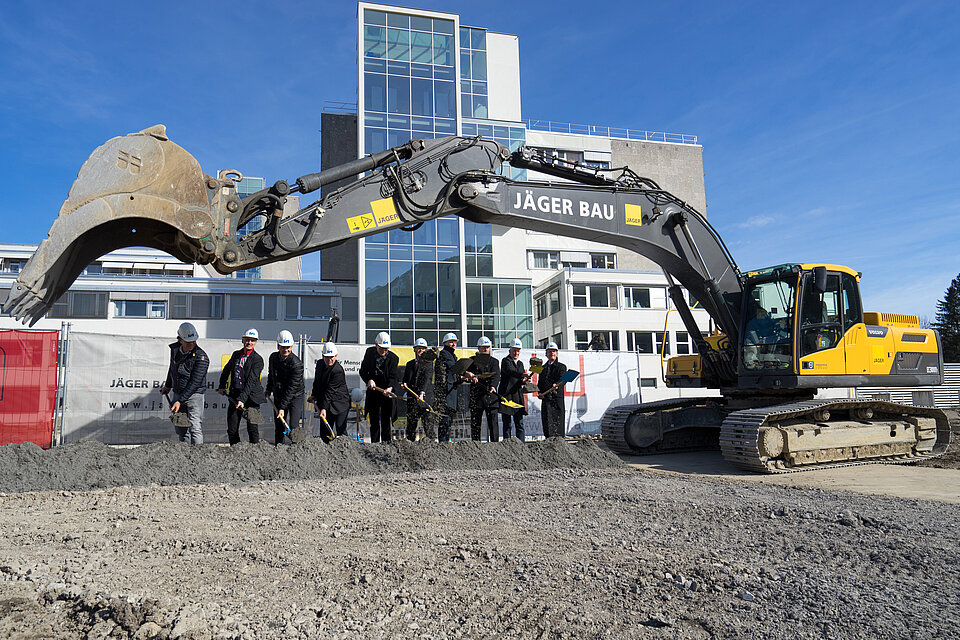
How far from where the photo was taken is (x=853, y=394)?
1554cm

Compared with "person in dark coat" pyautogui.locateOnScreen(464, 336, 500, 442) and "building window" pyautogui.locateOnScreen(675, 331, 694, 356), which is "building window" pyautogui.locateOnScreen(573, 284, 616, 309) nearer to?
"building window" pyautogui.locateOnScreen(675, 331, 694, 356)

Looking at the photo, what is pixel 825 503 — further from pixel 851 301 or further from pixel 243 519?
pixel 243 519

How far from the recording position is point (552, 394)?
10164 millimetres

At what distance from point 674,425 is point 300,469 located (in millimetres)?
6070

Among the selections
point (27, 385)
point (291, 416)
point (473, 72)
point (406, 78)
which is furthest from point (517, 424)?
point (473, 72)

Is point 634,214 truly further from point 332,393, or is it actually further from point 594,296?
point 594,296

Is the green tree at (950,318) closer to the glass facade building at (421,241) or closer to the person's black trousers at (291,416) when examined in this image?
the glass facade building at (421,241)

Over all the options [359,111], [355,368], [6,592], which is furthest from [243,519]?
[359,111]

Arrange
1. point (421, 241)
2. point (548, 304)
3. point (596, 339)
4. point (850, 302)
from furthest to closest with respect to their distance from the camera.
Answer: point (548, 304) → point (596, 339) → point (421, 241) → point (850, 302)

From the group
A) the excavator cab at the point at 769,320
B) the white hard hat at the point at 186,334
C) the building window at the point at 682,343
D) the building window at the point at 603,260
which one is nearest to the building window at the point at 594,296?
the building window at the point at 682,343

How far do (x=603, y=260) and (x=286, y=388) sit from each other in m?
36.4

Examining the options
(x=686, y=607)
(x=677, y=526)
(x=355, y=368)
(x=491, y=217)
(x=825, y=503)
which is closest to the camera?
(x=686, y=607)

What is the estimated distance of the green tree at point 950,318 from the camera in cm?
4063

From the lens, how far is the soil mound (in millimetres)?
6277
